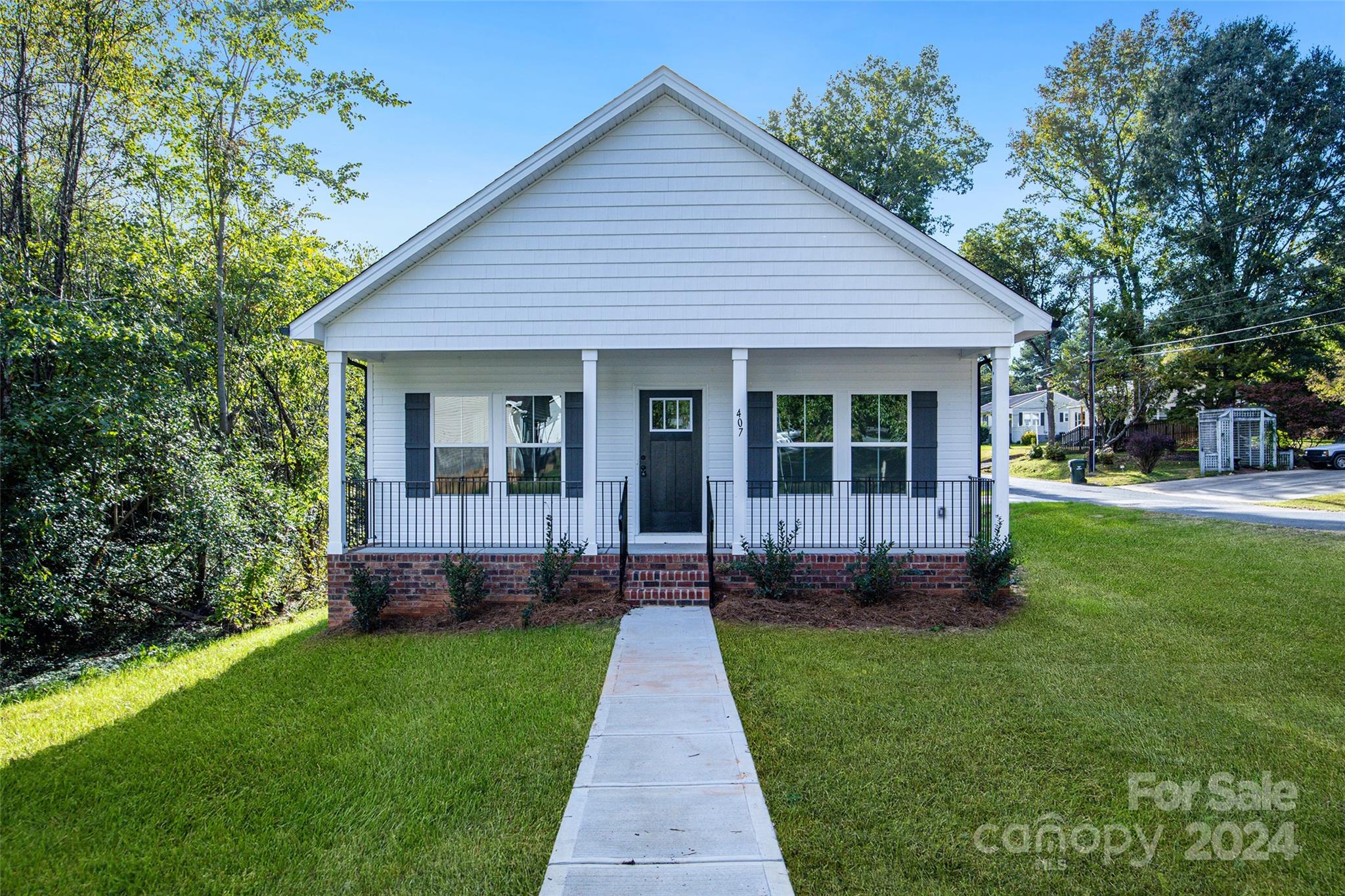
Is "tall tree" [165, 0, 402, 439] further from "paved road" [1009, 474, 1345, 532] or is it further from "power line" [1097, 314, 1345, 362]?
"power line" [1097, 314, 1345, 362]

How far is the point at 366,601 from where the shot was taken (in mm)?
Answer: 7328

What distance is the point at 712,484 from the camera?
900cm

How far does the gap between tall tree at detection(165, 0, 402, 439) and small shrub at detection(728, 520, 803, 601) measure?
826 cm

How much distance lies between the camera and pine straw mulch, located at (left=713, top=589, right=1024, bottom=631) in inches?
277

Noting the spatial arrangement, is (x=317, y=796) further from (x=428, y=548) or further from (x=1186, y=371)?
(x=1186, y=371)

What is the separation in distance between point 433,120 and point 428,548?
793 centimetres

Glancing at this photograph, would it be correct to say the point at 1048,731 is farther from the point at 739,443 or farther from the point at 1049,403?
the point at 1049,403

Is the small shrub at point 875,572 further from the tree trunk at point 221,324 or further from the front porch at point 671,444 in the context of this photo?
the tree trunk at point 221,324

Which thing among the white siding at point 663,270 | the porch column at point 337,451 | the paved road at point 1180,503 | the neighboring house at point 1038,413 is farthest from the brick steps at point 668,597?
the neighboring house at point 1038,413

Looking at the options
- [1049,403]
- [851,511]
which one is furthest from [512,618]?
[1049,403]

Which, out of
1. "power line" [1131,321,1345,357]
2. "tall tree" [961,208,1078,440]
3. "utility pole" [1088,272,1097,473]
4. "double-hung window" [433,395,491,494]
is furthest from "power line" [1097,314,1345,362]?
"double-hung window" [433,395,491,494]

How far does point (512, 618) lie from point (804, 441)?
435 centimetres

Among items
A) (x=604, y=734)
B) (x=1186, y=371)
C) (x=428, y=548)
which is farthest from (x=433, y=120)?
(x=1186, y=371)

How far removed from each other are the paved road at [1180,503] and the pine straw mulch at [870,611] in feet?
22.5
